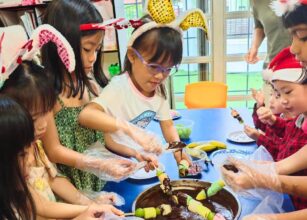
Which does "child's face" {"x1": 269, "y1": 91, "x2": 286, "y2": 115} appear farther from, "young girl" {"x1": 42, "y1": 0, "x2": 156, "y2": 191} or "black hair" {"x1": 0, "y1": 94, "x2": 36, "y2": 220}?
"black hair" {"x1": 0, "y1": 94, "x2": 36, "y2": 220}

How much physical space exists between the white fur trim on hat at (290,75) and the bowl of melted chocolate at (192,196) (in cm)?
44

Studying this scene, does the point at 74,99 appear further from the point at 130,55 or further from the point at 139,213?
the point at 139,213

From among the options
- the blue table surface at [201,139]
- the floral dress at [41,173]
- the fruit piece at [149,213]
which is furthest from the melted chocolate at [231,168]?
the floral dress at [41,173]

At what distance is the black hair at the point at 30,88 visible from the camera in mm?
1006

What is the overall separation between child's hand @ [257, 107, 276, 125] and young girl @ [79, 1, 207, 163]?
42 cm

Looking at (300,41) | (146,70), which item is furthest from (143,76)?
(300,41)

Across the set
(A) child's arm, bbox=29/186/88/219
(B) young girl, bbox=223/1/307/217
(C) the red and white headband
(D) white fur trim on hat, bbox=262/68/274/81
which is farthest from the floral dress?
(D) white fur trim on hat, bbox=262/68/274/81

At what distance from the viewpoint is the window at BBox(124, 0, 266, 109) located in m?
3.40

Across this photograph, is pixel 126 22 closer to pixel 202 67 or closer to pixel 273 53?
pixel 273 53

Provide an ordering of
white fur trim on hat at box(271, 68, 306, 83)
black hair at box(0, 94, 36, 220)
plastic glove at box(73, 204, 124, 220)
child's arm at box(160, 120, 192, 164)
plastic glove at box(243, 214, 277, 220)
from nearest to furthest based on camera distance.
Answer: black hair at box(0, 94, 36, 220) < plastic glove at box(243, 214, 277, 220) < plastic glove at box(73, 204, 124, 220) < white fur trim on hat at box(271, 68, 306, 83) < child's arm at box(160, 120, 192, 164)

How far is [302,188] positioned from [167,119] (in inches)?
29.5

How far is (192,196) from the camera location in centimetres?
123

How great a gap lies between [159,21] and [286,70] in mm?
503

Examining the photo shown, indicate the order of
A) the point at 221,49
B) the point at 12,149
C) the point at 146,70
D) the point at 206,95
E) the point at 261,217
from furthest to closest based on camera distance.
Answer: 1. the point at 221,49
2. the point at 206,95
3. the point at 146,70
4. the point at 261,217
5. the point at 12,149
